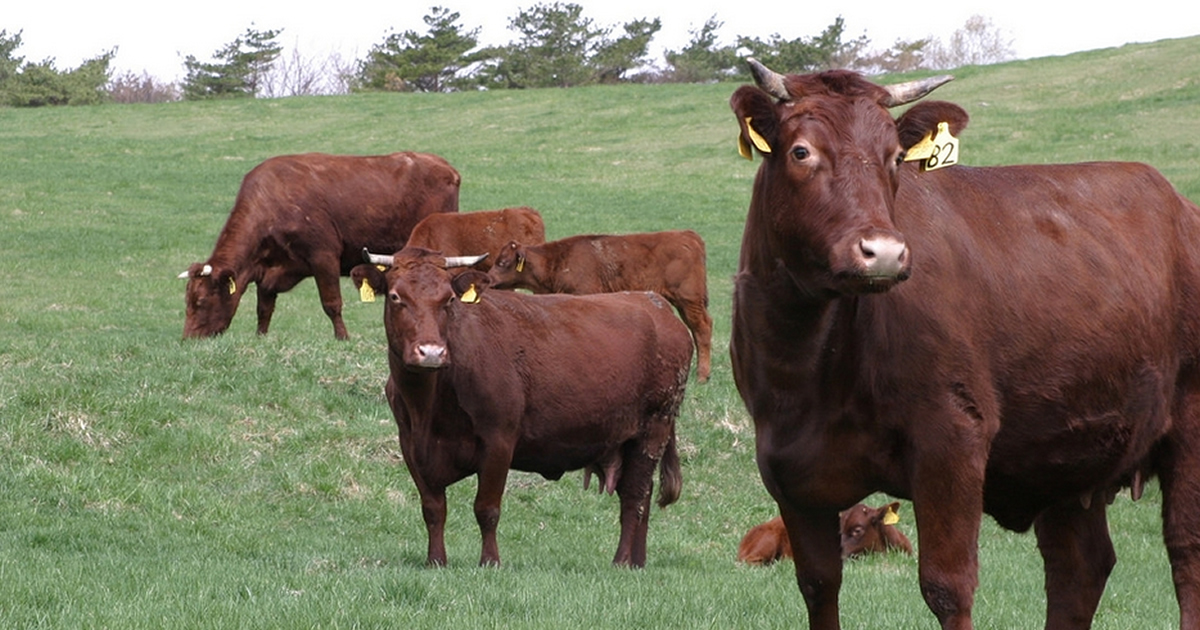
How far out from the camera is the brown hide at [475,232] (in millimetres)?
19891

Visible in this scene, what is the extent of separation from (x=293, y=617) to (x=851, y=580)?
483 centimetres

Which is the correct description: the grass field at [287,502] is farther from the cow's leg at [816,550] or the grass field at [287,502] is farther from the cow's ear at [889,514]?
the cow's leg at [816,550]

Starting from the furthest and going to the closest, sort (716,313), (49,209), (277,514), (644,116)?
(644,116), (49,209), (716,313), (277,514)

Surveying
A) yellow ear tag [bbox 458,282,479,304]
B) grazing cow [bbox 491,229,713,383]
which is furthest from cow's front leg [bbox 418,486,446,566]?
grazing cow [bbox 491,229,713,383]

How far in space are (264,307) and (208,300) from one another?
91 cm

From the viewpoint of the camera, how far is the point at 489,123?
→ 51.9 meters

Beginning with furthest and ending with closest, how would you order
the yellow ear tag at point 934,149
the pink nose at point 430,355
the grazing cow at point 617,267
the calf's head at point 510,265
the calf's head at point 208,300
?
1. the calf's head at point 208,300
2. the calf's head at point 510,265
3. the grazing cow at point 617,267
4. the pink nose at point 430,355
5. the yellow ear tag at point 934,149

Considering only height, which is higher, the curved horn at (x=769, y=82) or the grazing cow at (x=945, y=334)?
the curved horn at (x=769, y=82)

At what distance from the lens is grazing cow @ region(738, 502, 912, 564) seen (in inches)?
462

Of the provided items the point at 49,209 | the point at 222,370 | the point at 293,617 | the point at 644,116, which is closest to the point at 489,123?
the point at 644,116

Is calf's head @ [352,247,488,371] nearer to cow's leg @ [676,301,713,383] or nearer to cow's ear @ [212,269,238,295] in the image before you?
cow's leg @ [676,301,713,383]

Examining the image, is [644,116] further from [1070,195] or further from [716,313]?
[1070,195]

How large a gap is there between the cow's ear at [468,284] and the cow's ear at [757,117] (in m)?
5.73

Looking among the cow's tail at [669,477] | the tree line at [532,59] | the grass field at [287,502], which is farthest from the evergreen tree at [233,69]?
the cow's tail at [669,477]
